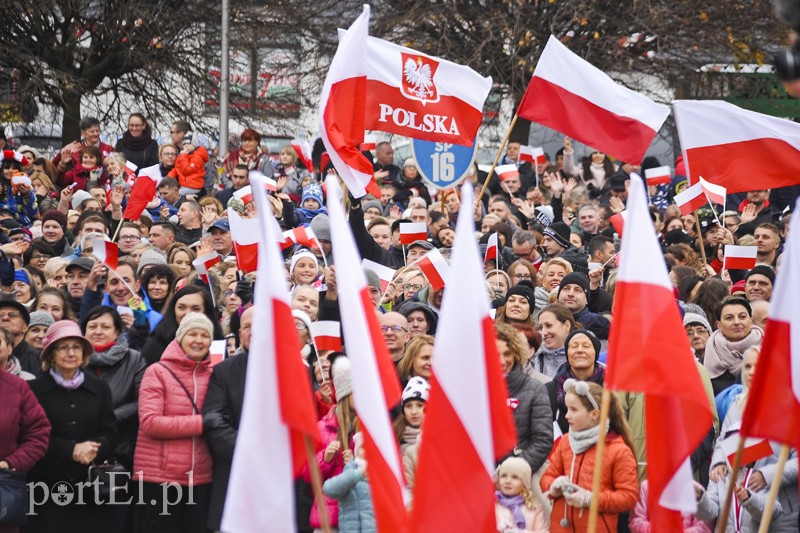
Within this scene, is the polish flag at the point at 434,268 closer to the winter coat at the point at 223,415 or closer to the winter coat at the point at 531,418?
the winter coat at the point at 531,418

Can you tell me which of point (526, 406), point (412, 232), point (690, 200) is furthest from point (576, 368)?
point (690, 200)

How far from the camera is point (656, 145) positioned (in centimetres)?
2547

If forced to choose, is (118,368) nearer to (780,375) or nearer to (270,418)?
(270,418)

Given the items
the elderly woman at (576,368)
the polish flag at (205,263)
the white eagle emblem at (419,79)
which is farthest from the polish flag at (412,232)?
the elderly woman at (576,368)

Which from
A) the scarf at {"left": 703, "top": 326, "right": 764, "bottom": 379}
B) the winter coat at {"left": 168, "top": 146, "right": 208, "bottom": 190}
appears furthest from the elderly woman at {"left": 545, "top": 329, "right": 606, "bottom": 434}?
the winter coat at {"left": 168, "top": 146, "right": 208, "bottom": 190}

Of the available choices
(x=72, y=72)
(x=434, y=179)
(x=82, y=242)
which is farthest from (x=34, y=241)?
(x=72, y=72)

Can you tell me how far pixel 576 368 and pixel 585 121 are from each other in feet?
9.22

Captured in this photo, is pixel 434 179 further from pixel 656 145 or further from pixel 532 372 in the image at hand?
pixel 656 145

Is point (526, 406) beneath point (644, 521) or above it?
above

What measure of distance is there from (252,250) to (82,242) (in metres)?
2.13

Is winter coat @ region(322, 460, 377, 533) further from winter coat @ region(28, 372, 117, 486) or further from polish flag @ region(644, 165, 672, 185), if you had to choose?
polish flag @ region(644, 165, 672, 185)

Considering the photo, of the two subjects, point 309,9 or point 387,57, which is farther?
point 309,9

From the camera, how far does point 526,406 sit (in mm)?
8078

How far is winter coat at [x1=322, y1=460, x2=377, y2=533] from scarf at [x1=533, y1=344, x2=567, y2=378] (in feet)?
6.86
